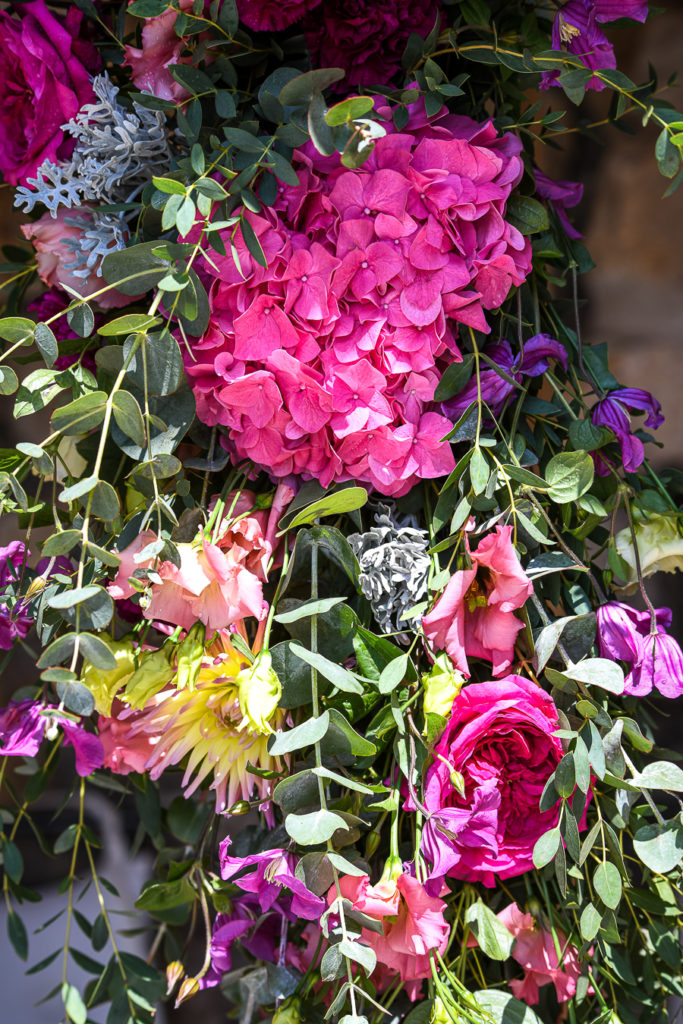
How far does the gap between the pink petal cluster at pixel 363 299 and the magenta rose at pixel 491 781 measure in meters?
0.15

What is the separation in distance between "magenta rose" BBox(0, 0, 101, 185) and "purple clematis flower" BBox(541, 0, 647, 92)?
0.30m

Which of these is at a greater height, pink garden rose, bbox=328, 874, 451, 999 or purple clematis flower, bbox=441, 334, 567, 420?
purple clematis flower, bbox=441, 334, 567, 420

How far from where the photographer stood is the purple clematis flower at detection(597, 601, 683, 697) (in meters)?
0.47

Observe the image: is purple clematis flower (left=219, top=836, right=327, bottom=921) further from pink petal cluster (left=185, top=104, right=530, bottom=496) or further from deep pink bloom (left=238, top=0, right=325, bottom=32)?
deep pink bloom (left=238, top=0, right=325, bottom=32)

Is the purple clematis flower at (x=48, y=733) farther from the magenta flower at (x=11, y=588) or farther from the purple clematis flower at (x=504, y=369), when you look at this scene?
the purple clematis flower at (x=504, y=369)

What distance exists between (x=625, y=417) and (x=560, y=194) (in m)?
0.18

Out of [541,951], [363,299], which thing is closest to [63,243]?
[363,299]

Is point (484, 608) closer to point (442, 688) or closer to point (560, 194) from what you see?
point (442, 688)

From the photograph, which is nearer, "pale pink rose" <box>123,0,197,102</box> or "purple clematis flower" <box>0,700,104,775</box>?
"purple clematis flower" <box>0,700,104,775</box>

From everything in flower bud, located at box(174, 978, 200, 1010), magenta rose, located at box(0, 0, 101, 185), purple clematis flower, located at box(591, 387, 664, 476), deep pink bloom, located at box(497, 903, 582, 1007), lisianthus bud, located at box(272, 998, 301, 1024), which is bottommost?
flower bud, located at box(174, 978, 200, 1010)

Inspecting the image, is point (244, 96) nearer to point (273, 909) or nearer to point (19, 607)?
point (19, 607)

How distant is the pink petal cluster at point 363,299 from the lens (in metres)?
0.47

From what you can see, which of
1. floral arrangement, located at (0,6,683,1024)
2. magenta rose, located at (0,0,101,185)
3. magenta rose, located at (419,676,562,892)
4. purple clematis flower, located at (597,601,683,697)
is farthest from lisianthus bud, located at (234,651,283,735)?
magenta rose, located at (0,0,101,185)

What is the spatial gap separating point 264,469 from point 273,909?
1.03 feet
